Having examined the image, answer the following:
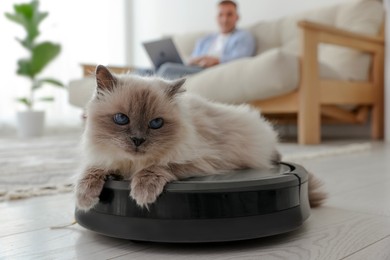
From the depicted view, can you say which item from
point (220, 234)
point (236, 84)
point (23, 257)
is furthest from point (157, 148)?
point (236, 84)

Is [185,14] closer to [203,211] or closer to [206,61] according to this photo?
[206,61]

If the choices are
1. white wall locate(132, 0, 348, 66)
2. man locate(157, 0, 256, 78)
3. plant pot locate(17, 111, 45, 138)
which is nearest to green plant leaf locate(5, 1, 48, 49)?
plant pot locate(17, 111, 45, 138)

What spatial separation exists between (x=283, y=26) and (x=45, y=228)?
3261mm

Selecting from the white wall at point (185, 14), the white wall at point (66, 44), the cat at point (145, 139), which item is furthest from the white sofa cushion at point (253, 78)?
the white wall at point (66, 44)

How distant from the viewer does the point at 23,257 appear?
753 millimetres

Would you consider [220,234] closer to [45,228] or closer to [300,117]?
[45,228]

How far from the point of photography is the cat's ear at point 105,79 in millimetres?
841

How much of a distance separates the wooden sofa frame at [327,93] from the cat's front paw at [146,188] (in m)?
2.20

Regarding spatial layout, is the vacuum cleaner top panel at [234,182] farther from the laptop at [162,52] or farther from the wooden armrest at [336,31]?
the laptop at [162,52]

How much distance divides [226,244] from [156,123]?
0.26 meters

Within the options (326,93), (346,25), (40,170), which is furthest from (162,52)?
(40,170)

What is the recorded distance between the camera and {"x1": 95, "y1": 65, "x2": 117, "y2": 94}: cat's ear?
0.84 m

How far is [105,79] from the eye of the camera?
84 cm

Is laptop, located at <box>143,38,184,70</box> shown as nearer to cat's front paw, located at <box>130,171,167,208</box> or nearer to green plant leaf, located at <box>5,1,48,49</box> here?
green plant leaf, located at <box>5,1,48,49</box>
